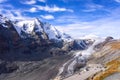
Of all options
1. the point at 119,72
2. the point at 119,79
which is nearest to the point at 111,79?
the point at 119,79

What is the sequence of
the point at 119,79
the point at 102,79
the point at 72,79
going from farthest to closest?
the point at 72,79 → the point at 102,79 → the point at 119,79

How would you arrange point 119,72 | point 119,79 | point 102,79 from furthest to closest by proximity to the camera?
point 119,72
point 102,79
point 119,79

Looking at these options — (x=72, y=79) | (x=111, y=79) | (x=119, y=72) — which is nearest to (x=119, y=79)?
(x=111, y=79)

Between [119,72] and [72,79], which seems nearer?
[119,72]

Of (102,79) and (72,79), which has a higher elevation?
(102,79)

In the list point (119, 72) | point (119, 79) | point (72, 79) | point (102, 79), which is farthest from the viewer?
point (72, 79)

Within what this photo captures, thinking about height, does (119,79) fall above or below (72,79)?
above

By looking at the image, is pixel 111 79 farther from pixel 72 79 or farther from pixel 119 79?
pixel 72 79

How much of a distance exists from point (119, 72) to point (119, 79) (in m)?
9.56

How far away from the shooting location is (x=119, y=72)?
211ft

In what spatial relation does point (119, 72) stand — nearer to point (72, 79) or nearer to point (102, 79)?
point (102, 79)

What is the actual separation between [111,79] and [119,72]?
330 inches

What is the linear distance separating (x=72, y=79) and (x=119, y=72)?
419 ft

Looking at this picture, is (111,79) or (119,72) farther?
(119,72)
